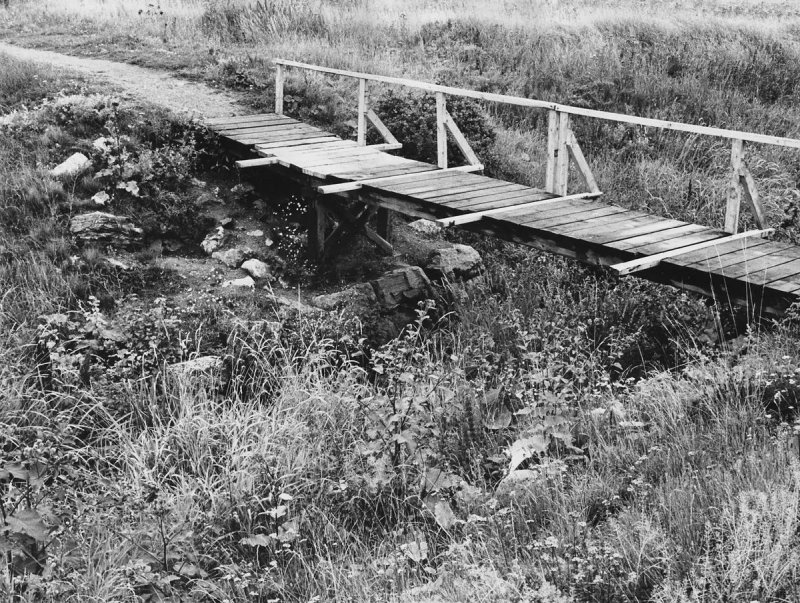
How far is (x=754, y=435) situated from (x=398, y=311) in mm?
4408

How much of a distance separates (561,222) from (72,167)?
5.12 meters

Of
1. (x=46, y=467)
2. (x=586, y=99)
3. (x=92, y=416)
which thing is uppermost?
(x=586, y=99)

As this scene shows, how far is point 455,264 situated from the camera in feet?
29.4

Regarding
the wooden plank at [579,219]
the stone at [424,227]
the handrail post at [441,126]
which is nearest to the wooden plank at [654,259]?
the wooden plank at [579,219]

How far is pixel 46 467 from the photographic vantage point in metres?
4.36

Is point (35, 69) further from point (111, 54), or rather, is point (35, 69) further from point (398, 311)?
point (398, 311)

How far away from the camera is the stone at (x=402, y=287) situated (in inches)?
323

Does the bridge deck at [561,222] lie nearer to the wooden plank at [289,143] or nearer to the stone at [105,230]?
the wooden plank at [289,143]

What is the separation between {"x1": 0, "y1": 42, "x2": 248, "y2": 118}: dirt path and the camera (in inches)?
411

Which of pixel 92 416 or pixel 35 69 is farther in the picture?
pixel 35 69

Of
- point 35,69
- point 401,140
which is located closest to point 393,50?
point 401,140

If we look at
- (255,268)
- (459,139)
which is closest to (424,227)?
(459,139)

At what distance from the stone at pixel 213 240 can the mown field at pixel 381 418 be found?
37cm

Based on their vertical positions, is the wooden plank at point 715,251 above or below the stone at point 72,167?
below
